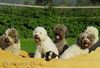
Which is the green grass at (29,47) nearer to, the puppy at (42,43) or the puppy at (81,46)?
the puppy at (42,43)

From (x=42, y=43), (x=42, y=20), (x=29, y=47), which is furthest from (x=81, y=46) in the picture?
(x=42, y=20)

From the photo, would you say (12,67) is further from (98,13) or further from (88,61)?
(98,13)

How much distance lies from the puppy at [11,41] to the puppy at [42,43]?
0.58m

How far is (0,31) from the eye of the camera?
17406 millimetres

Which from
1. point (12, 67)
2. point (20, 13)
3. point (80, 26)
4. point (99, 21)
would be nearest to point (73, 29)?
point (80, 26)

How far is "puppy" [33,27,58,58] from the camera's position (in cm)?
708

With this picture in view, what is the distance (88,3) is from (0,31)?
A: 275 inches

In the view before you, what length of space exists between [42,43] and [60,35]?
28.1 inches

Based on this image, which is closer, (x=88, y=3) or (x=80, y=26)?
(x=80, y=26)

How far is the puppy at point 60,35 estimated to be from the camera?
25.1 ft

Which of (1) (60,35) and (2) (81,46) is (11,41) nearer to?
(1) (60,35)

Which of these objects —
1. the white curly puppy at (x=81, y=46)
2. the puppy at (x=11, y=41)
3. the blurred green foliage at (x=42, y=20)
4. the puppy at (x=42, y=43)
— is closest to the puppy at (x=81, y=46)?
the white curly puppy at (x=81, y=46)

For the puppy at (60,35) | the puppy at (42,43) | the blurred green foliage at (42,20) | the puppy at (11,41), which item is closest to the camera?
the puppy at (42,43)

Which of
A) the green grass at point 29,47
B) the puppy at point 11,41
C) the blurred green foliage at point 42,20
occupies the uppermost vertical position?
the puppy at point 11,41
